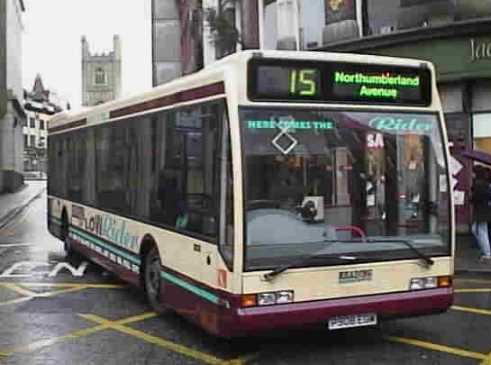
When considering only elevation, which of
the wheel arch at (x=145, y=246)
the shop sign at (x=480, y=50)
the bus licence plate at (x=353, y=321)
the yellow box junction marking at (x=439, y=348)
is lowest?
the yellow box junction marking at (x=439, y=348)

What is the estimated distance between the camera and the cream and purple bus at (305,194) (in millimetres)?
6402

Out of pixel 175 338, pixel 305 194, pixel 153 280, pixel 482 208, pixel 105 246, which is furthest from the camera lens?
pixel 482 208

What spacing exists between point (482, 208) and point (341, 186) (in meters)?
6.94

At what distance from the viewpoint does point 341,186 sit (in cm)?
691

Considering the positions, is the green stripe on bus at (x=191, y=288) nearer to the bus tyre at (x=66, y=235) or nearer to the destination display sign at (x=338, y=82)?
the destination display sign at (x=338, y=82)

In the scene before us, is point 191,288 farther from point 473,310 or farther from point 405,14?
point 405,14

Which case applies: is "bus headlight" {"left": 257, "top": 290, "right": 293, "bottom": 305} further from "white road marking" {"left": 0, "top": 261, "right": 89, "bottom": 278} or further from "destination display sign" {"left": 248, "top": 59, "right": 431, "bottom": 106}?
"white road marking" {"left": 0, "top": 261, "right": 89, "bottom": 278}

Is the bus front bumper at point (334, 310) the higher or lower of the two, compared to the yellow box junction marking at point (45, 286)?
higher

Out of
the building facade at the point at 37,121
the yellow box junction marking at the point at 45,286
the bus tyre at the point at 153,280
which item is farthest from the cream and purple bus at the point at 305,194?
the building facade at the point at 37,121

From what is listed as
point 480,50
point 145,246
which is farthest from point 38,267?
point 480,50

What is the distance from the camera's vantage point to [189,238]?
723 centimetres

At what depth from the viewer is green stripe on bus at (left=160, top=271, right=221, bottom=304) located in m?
6.63

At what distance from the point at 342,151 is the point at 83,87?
139051 millimetres

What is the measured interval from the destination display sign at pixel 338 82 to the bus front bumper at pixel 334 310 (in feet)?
5.80
